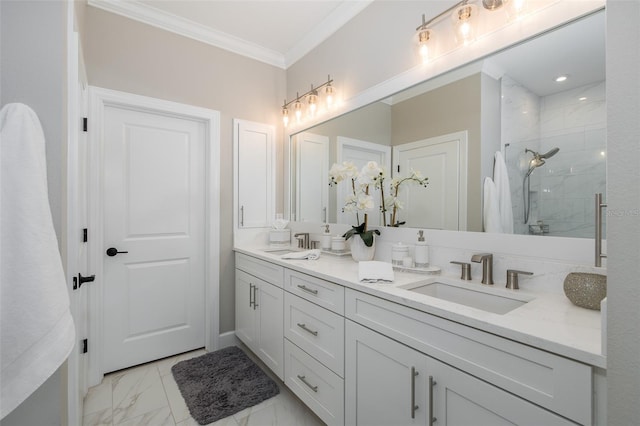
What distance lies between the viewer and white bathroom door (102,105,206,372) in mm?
2215

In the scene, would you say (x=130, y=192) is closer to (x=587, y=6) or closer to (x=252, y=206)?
(x=252, y=206)

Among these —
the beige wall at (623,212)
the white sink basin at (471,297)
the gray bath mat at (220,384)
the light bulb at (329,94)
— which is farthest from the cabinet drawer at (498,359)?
the light bulb at (329,94)

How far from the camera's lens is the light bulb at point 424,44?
5.29ft

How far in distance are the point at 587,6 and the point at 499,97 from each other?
403mm

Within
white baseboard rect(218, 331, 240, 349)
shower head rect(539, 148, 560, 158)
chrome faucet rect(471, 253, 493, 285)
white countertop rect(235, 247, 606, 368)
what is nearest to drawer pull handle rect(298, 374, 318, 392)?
white countertop rect(235, 247, 606, 368)

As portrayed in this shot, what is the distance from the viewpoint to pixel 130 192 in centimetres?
227

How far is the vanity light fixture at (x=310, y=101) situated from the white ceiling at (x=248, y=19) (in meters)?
0.40

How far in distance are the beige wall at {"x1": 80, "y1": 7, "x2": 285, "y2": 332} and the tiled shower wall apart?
2.10m

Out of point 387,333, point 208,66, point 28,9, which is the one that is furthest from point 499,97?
point 208,66

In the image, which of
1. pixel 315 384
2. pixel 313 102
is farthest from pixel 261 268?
pixel 313 102

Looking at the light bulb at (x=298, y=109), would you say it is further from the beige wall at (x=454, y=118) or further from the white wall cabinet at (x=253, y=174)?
the beige wall at (x=454, y=118)

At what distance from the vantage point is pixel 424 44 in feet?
5.39

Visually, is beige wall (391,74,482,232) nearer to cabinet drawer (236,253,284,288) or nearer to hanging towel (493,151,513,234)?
hanging towel (493,151,513,234)

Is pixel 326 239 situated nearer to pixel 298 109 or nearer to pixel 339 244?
pixel 339 244
